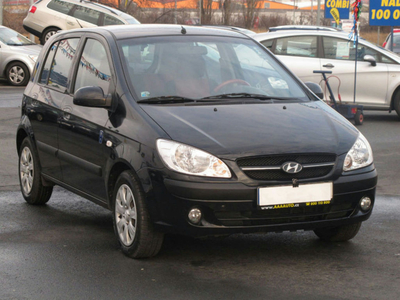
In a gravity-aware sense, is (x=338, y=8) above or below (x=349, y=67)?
above

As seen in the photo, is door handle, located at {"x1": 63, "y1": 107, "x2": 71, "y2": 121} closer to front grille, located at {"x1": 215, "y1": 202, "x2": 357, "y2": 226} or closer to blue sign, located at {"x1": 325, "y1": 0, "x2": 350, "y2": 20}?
front grille, located at {"x1": 215, "y1": 202, "x2": 357, "y2": 226}

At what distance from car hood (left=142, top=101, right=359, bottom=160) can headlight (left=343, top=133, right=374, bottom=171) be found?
0.16ft

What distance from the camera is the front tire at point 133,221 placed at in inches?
189

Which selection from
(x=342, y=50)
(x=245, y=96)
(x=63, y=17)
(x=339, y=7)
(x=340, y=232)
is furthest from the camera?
(x=339, y=7)

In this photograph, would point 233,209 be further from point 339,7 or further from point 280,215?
point 339,7

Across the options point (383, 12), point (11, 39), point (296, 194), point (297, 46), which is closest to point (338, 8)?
point (383, 12)

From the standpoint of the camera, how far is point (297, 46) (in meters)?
14.1

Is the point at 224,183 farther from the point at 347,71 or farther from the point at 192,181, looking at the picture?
the point at 347,71

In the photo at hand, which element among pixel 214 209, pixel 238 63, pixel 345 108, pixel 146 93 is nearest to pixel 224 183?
pixel 214 209

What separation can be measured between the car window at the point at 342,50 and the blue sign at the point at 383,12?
575cm

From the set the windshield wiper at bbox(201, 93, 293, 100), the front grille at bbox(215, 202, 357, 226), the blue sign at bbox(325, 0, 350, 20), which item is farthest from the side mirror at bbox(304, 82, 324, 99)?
the blue sign at bbox(325, 0, 350, 20)

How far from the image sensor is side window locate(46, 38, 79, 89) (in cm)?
628

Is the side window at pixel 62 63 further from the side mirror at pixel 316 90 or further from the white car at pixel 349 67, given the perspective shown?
the white car at pixel 349 67

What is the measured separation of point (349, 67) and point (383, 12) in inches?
249
